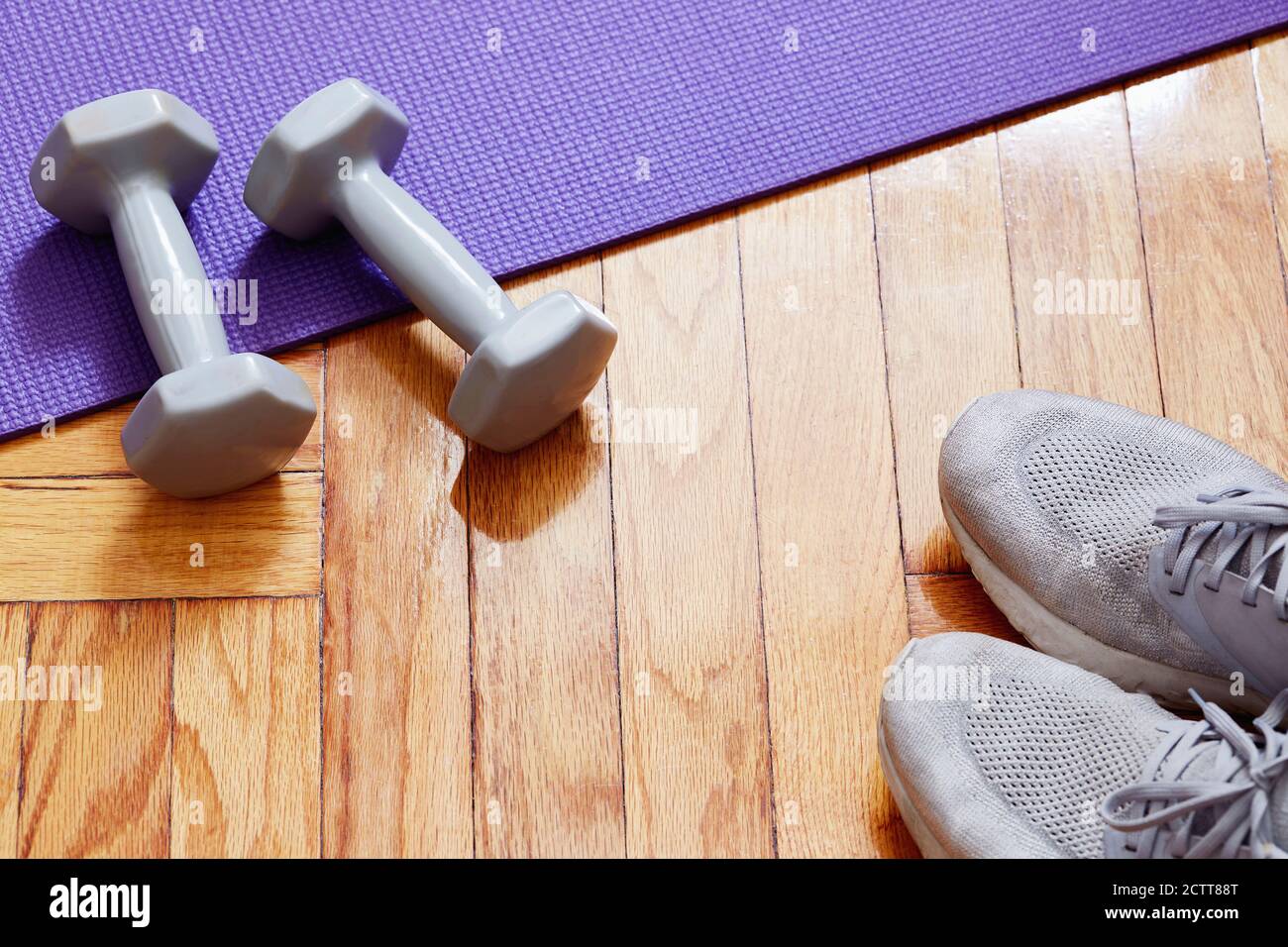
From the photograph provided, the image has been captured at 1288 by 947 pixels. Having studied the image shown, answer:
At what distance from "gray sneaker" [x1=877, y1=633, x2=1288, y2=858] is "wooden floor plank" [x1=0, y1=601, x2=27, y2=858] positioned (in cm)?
70

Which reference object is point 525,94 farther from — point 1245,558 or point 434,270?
point 1245,558

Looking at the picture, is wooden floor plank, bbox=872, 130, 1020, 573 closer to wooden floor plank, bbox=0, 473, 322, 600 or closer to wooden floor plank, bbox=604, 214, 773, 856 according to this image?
wooden floor plank, bbox=604, 214, 773, 856

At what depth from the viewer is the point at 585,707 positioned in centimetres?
99

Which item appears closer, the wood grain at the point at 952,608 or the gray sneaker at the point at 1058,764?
the gray sneaker at the point at 1058,764

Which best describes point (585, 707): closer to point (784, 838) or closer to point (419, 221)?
point (784, 838)

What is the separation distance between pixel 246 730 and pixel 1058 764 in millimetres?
649

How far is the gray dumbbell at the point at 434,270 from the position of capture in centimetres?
94

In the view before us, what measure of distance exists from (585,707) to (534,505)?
180 millimetres

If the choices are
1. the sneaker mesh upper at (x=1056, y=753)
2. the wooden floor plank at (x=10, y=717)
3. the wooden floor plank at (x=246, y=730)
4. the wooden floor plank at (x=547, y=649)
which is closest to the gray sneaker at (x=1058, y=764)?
the sneaker mesh upper at (x=1056, y=753)

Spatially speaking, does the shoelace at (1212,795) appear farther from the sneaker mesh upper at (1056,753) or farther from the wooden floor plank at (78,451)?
the wooden floor plank at (78,451)

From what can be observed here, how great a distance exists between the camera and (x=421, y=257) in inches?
38.7

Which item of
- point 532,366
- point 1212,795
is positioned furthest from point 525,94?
point 1212,795

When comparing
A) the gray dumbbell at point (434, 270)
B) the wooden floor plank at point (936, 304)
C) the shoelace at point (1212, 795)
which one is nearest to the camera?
the shoelace at point (1212, 795)

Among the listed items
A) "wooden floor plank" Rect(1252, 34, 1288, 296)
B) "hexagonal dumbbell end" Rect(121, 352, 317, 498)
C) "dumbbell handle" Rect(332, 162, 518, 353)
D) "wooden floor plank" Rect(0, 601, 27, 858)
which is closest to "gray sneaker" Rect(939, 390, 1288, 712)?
"wooden floor plank" Rect(1252, 34, 1288, 296)
